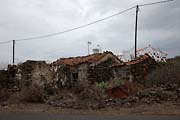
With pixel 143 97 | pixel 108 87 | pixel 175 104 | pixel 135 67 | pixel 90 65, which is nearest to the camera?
pixel 175 104

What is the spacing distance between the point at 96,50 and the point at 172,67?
22.0 metres

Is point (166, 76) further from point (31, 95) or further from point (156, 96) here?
point (31, 95)

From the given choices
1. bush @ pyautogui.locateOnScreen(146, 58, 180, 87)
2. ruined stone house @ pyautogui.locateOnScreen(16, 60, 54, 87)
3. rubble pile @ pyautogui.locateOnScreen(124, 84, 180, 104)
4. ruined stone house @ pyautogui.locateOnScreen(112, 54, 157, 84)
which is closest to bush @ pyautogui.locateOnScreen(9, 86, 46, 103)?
ruined stone house @ pyautogui.locateOnScreen(16, 60, 54, 87)

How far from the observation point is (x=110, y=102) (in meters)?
22.2

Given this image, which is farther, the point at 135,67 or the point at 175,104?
the point at 135,67

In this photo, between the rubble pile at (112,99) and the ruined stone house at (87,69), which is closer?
the rubble pile at (112,99)

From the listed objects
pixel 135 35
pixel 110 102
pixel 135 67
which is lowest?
pixel 110 102

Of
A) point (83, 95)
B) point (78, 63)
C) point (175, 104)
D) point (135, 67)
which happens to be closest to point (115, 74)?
point (135, 67)

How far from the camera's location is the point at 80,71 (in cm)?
3500

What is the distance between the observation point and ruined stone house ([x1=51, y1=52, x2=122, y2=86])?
108 feet

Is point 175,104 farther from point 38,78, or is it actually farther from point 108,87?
point 38,78

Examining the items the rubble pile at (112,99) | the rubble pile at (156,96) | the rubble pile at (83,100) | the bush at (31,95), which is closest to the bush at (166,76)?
the rubble pile at (112,99)

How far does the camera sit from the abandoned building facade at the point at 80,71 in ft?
104

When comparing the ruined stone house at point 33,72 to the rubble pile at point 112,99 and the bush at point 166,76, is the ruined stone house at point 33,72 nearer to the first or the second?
the rubble pile at point 112,99
